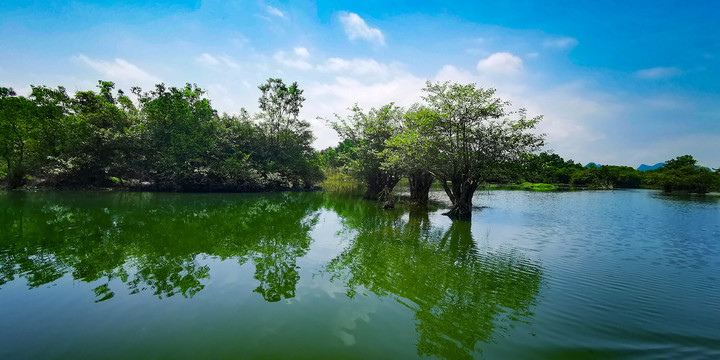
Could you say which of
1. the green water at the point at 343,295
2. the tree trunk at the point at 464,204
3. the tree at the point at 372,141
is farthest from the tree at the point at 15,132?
the tree trunk at the point at 464,204

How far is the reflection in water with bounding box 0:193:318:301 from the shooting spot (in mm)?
7078

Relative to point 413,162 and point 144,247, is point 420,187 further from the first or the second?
point 144,247

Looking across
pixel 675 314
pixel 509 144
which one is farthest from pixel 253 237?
pixel 509 144

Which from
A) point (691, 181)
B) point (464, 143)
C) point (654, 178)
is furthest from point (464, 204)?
point (654, 178)

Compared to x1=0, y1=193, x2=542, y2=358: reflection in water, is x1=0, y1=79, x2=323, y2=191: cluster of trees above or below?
above

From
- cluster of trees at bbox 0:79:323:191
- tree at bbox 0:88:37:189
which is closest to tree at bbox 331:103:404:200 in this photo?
cluster of trees at bbox 0:79:323:191

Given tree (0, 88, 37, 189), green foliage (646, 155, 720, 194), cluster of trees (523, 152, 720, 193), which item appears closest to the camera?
tree (0, 88, 37, 189)

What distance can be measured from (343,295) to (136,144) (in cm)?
3858

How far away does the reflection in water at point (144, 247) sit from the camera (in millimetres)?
7078

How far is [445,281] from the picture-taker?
25.5 feet

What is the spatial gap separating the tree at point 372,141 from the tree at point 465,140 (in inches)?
295

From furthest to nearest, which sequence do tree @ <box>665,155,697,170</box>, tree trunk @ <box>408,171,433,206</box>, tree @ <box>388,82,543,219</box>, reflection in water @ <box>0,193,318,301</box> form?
tree @ <box>665,155,697,170</box>, tree trunk @ <box>408,171,433,206</box>, tree @ <box>388,82,543,219</box>, reflection in water @ <box>0,193,318,301</box>

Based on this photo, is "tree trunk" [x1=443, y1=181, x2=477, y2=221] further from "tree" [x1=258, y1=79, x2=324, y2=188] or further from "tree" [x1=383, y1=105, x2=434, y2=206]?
"tree" [x1=258, y1=79, x2=324, y2=188]

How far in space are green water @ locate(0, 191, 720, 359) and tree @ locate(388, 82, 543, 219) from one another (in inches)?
265
